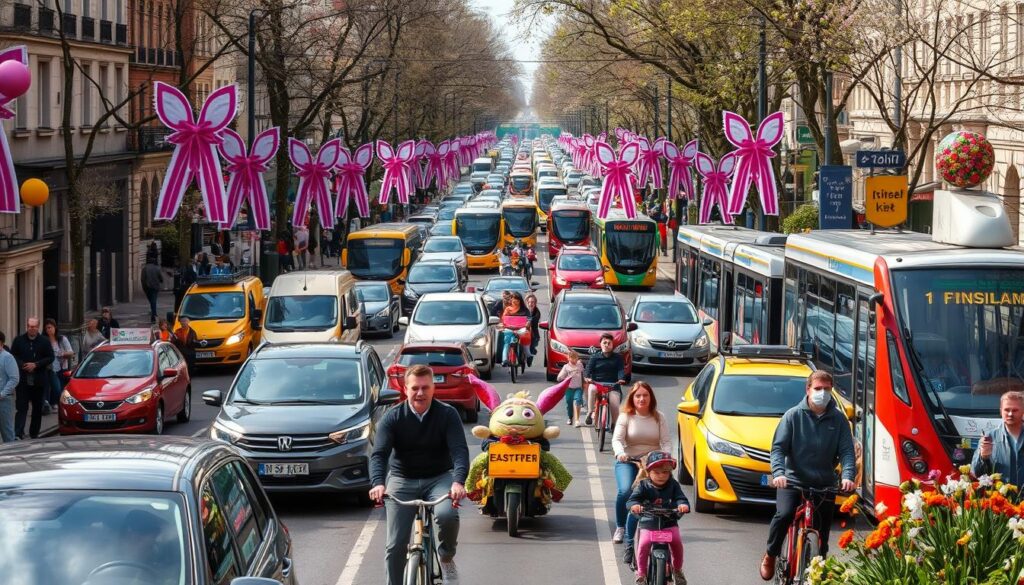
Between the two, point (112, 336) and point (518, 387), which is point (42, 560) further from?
point (518, 387)

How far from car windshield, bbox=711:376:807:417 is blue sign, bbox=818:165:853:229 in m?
14.9

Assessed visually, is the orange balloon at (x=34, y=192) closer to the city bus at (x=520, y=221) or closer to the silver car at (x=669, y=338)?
the silver car at (x=669, y=338)

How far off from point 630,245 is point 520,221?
16.1 m

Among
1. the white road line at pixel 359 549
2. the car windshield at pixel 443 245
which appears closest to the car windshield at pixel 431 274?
the car windshield at pixel 443 245

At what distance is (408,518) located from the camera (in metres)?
10.6

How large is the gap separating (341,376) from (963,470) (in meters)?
9.99

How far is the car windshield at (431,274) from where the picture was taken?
42062 mm

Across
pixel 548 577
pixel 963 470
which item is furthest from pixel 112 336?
pixel 963 470

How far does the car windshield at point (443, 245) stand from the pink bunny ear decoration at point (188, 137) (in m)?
18.9

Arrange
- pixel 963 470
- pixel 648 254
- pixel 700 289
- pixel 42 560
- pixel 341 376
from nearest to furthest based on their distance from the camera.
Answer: pixel 42 560, pixel 963 470, pixel 341 376, pixel 700 289, pixel 648 254

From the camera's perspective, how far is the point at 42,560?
6.59 metres

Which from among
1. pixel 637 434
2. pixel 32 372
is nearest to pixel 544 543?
pixel 637 434

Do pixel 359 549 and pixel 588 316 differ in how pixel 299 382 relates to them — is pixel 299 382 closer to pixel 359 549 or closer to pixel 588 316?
pixel 359 549

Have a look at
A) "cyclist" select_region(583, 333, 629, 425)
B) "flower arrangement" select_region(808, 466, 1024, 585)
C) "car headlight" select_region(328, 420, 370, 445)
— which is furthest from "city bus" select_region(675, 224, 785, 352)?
"flower arrangement" select_region(808, 466, 1024, 585)
